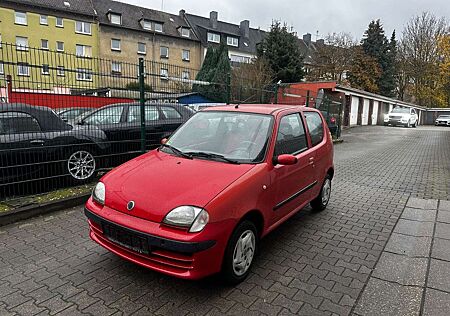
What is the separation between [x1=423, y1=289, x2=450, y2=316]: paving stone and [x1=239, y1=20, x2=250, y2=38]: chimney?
177 feet

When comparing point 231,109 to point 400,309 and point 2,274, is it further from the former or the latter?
point 2,274

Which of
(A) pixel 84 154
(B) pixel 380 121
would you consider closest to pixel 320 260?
(A) pixel 84 154

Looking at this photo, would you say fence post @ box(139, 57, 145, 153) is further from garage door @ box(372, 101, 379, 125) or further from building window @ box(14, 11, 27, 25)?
building window @ box(14, 11, 27, 25)

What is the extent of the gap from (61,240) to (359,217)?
4.32 metres

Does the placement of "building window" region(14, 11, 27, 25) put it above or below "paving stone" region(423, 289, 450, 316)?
above

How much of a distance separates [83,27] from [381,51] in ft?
118

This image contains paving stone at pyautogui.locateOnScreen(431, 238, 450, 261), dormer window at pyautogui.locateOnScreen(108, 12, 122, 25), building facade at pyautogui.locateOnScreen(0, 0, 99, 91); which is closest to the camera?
paving stone at pyautogui.locateOnScreen(431, 238, 450, 261)

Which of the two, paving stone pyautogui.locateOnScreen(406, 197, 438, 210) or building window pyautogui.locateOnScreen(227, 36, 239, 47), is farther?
building window pyautogui.locateOnScreen(227, 36, 239, 47)

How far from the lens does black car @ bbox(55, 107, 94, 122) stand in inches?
233

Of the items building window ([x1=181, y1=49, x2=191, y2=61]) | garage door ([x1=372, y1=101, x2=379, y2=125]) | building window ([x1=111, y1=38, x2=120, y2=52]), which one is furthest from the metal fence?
building window ([x1=181, y1=49, x2=191, y2=61])

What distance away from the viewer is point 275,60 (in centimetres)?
2661

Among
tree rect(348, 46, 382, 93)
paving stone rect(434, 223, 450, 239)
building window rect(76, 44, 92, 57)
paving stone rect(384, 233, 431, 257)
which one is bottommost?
paving stone rect(384, 233, 431, 257)

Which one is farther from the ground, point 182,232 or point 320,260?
point 182,232

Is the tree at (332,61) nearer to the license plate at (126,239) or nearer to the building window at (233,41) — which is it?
the building window at (233,41)
